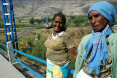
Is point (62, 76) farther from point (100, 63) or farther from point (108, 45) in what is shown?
point (108, 45)

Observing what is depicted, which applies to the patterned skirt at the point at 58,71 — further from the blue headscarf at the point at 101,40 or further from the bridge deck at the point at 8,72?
the bridge deck at the point at 8,72

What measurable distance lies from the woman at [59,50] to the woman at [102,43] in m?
0.26

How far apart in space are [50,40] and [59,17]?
1.05 ft

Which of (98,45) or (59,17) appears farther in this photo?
(59,17)

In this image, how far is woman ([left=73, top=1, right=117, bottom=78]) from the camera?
842 millimetres

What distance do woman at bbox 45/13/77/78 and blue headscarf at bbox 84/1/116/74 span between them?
1.01ft

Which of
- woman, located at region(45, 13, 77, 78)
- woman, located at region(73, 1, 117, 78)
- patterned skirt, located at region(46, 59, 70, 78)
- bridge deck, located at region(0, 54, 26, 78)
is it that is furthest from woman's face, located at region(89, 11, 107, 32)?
bridge deck, located at region(0, 54, 26, 78)

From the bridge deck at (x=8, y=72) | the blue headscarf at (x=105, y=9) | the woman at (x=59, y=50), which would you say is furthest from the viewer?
the bridge deck at (x=8, y=72)

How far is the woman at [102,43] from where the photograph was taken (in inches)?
33.1

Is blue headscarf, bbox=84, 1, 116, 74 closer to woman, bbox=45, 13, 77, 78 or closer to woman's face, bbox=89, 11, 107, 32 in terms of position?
woman's face, bbox=89, 11, 107, 32

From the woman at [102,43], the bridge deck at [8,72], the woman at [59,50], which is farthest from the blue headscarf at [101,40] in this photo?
the bridge deck at [8,72]

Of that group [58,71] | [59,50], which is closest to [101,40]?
[59,50]

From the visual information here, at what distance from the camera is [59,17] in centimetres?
122

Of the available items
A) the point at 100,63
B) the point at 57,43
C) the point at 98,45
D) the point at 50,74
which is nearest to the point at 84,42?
the point at 98,45
